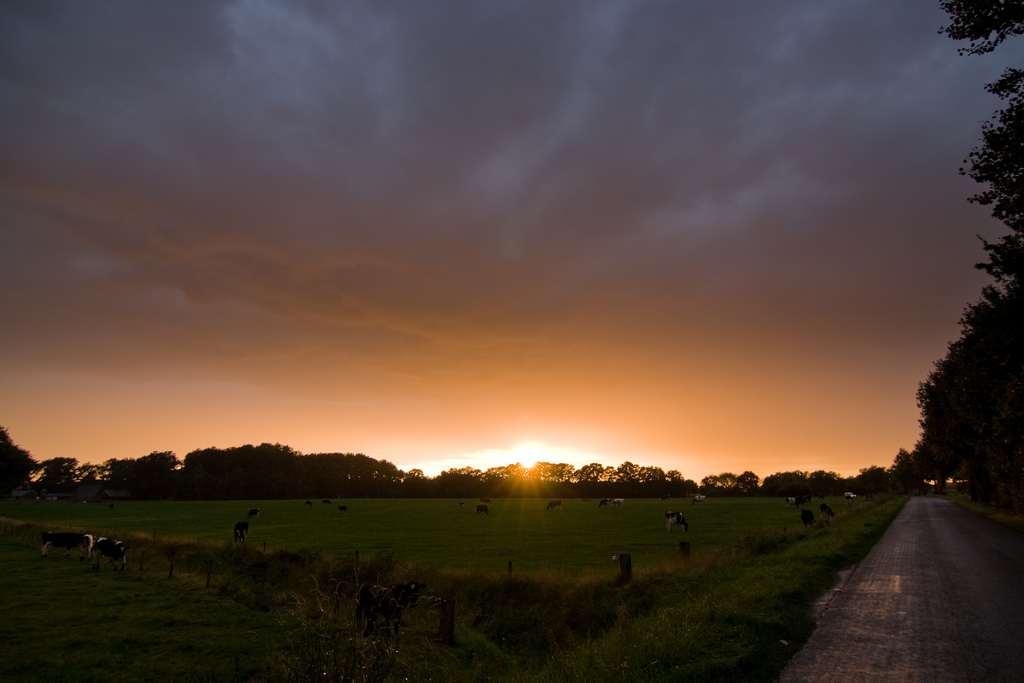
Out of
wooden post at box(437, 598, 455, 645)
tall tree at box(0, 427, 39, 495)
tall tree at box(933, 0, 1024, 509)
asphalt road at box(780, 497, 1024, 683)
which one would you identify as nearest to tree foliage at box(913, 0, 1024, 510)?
tall tree at box(933, 0, 1024, 509)

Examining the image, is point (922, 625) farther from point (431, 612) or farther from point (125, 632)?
point (125, 632)

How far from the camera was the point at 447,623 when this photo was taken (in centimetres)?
1482

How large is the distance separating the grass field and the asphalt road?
0.73 m

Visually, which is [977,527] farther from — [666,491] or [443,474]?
[443,474]

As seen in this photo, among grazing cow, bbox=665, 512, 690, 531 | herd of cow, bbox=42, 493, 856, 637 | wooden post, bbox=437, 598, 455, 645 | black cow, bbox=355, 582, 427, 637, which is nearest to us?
herd of cow, bbox=42, 493, 856, 637

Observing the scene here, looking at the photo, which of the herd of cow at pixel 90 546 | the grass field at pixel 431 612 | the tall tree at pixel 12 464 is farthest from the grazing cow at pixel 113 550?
the tall tree at pixel 12 464

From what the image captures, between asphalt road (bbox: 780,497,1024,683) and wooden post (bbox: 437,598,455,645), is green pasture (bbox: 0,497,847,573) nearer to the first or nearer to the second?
asphalt road (bbox: 780,497,1024,683)

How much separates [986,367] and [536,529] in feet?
118

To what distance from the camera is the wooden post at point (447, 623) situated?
14734 millimetres

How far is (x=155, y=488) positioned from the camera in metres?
158

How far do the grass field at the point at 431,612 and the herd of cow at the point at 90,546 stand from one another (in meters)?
0.92

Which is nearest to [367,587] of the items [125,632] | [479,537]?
[125,632]

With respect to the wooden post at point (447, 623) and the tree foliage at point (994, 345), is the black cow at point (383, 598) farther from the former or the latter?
the tree foliage at point (994, 345)

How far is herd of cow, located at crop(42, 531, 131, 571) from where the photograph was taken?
1156 inches
